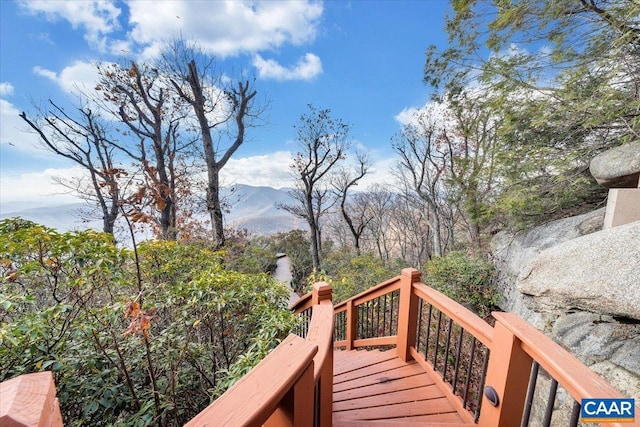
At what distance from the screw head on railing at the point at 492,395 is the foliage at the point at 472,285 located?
473 cm

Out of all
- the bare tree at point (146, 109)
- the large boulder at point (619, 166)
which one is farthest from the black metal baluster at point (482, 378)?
the bare tree at point (146, 109)

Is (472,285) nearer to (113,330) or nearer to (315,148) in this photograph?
(113,330)

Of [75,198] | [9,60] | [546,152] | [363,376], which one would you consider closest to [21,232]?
[363,376]

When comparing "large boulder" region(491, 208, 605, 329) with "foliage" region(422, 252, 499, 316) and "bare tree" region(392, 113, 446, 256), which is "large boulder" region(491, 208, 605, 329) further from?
"bare tree" region(392, 113, 446, 256)

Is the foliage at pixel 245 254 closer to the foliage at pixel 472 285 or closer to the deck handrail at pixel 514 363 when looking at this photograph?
the deck handrail at pixel 514 363

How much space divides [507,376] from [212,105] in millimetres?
8779

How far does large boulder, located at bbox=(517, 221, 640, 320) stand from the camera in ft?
7.96

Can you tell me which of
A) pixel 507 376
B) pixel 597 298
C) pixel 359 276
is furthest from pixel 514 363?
pixel 359 276

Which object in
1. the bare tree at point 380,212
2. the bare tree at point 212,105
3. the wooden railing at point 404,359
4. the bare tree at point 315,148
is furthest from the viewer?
the bare tree at point 380,212

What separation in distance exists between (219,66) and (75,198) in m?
7.27

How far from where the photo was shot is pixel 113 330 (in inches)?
77.9

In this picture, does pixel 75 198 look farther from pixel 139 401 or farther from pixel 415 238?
pixel 415 238

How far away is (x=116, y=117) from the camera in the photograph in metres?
8.66

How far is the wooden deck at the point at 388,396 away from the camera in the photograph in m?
1.94
